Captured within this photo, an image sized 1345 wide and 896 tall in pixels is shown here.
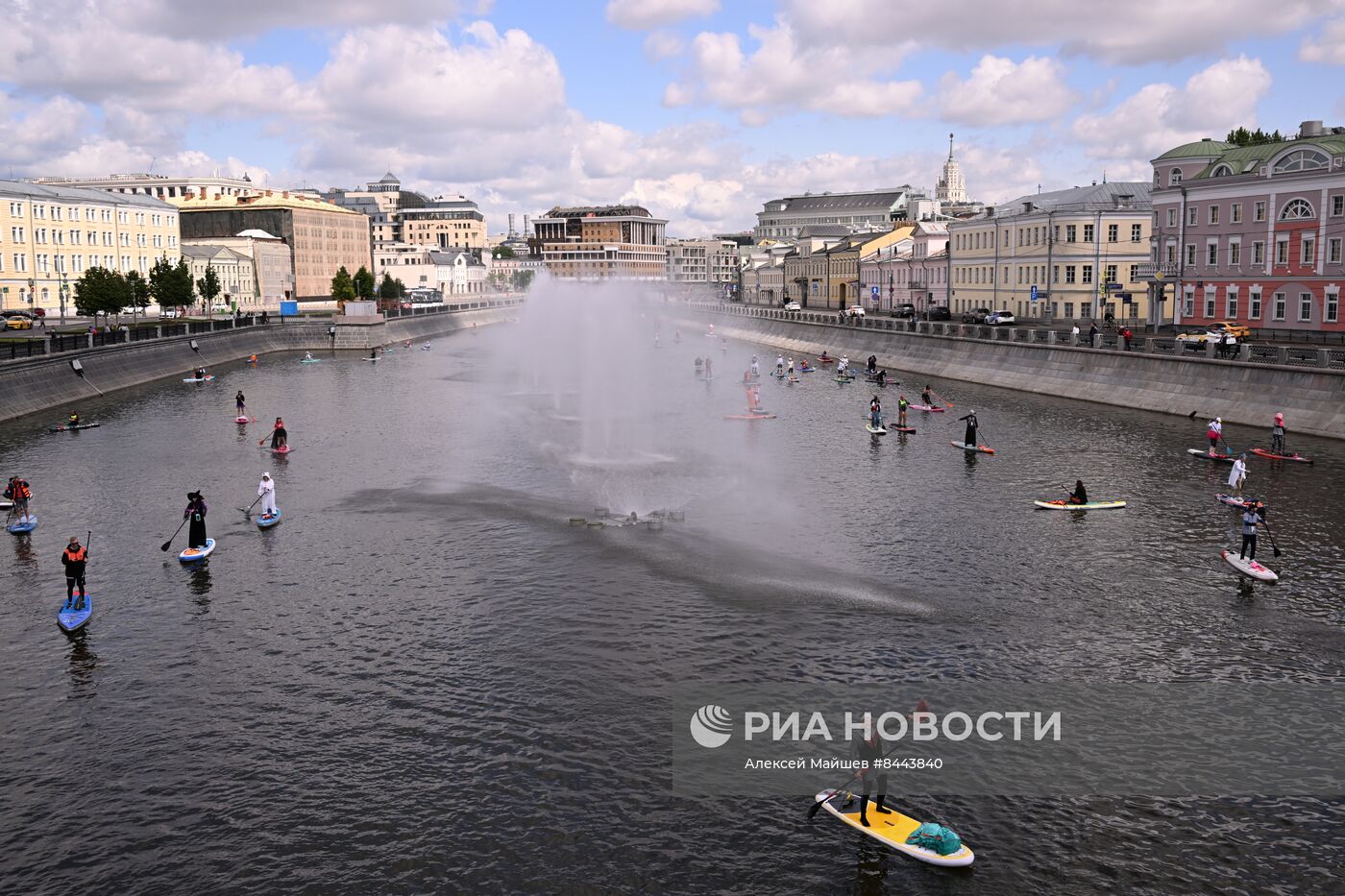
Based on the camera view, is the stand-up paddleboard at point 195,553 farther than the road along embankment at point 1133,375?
A: No

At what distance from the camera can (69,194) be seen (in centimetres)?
13788

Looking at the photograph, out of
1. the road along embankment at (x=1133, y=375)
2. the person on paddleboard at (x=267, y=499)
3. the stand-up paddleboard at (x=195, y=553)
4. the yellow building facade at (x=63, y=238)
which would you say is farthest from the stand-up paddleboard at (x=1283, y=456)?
the yellow building facade at (x=63, y=238)

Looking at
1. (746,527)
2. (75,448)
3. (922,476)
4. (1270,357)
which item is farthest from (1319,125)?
(75,448)

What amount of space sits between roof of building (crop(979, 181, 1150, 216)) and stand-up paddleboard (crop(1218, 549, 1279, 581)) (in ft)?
242

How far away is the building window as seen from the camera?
66438 mm

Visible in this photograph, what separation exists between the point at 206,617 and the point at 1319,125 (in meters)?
80.6

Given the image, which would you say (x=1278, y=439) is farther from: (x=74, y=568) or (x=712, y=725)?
(x=74, y=568)

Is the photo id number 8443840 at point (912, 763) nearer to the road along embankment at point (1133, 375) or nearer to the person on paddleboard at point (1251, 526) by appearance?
the person on paddleboard at point (1251, 526)

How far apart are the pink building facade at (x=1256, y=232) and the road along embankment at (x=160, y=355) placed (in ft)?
252

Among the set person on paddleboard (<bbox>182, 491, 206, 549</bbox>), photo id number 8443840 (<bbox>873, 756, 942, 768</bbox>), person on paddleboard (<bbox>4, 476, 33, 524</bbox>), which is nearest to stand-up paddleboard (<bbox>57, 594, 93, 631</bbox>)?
person on paddleboard (<bbox>182, 491, 206, 549</bbox>)

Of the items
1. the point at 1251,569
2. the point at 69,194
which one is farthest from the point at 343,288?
the point at 1251,569

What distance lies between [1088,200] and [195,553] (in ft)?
298

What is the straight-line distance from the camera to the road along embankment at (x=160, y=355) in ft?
212

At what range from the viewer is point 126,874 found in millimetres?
16281
